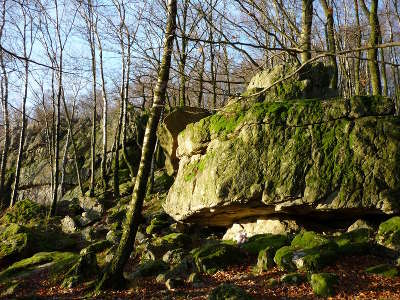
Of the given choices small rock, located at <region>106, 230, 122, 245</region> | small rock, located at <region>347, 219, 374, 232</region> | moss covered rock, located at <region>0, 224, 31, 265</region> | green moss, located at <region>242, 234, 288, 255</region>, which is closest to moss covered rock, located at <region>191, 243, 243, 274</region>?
green moss, located at <region>242, 234, 288, 255</region>

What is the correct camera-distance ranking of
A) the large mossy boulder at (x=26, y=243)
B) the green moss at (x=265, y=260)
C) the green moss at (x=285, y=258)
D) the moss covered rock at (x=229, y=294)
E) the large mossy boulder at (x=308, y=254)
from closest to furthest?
the moss covered rock at (x=229, y=294) → the large mossy boulder at (x=308, y=254) → the green moss at (x=285, y=258) → the green moss at (x=265, y=260) → the large mossy boulder at (x=26, y=243)

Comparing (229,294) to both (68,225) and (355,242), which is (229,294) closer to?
(355,242)

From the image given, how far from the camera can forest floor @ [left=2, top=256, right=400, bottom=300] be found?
6185mm

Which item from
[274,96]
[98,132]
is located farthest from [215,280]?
[98,132]

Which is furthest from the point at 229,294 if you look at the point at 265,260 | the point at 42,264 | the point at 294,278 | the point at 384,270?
the point at 42,264

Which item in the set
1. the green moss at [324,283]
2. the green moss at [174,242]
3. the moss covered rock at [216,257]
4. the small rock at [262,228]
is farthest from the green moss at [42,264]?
the green moss at [324,283]

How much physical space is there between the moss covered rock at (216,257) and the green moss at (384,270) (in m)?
2.91

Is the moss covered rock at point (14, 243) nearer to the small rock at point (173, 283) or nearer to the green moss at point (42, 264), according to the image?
the green moss at point (42, 264)

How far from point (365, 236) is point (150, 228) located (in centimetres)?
713

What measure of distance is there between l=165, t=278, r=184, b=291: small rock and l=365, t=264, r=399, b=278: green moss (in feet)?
11.9

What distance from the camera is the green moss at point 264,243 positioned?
8758 mm

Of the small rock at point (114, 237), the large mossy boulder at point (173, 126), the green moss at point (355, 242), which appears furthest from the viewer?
the large mossy boulder at point (173, 126)

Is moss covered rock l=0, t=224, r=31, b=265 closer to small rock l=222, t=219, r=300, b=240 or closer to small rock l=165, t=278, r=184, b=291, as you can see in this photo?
small rock l=222, t=219, r=300, b=240

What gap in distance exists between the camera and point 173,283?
7.59 meters
